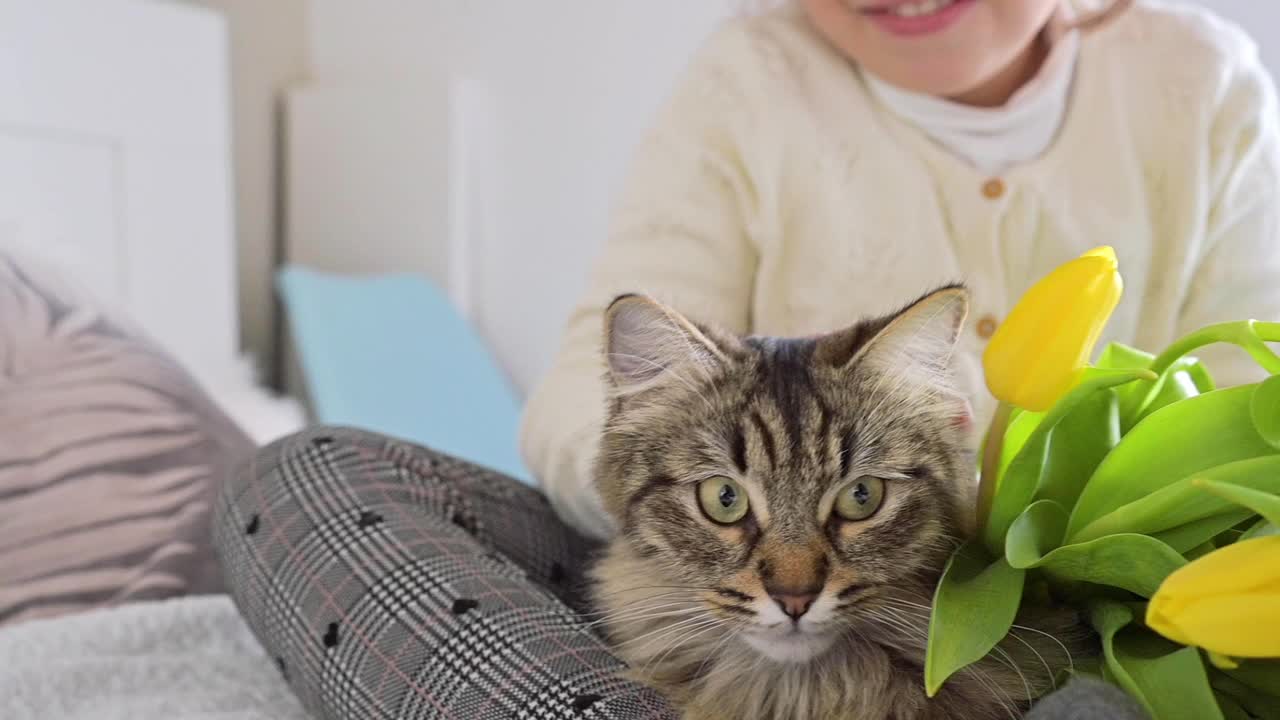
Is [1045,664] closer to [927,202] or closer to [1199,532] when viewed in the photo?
[1199,532]

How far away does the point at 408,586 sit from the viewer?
37.8 inches

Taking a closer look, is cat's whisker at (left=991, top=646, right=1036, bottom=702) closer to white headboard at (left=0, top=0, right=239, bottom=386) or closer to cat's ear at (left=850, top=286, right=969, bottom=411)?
cat's ear at (left=850, top=286, right=969, bottom=411)

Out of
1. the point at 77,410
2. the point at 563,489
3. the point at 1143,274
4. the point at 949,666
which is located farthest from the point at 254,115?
the point at 949,666

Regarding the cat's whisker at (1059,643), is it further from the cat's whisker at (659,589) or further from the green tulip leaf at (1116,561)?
the cat's whisker at (659,589)

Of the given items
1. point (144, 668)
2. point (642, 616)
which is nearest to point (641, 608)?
point (642, 616)

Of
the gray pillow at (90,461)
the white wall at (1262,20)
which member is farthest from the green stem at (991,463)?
the white wall at (1262,20)

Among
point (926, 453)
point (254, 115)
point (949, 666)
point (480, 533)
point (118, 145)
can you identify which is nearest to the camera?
point (949, 666)

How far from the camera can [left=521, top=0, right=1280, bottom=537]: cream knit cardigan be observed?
4.48 feet

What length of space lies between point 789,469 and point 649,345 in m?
0.17

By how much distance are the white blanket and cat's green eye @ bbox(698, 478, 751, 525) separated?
513mm

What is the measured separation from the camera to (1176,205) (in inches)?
54.2

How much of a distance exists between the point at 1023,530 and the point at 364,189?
2625 mm

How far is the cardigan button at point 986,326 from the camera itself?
132cm

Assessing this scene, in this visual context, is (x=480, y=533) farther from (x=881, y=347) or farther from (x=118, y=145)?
(x=118, y=145)
